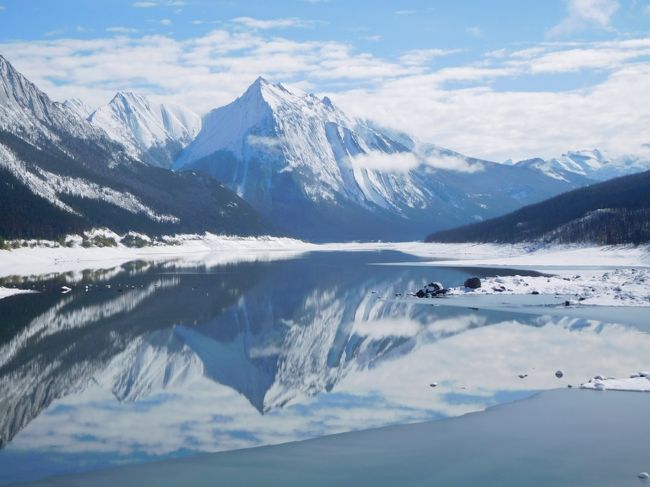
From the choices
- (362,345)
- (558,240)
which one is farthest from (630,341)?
(558,240)

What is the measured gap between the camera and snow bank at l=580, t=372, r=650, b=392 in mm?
26828

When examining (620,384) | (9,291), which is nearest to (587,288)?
(620,384)

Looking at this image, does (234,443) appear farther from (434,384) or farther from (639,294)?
(639,294)

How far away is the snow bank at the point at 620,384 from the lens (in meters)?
26.8

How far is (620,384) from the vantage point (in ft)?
89.8

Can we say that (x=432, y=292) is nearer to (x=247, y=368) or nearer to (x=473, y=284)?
(x=473, y=284)

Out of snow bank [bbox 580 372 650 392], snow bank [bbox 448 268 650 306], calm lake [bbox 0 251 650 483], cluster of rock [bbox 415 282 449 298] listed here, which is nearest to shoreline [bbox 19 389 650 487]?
calm lake [bbox 0 251 650 483]

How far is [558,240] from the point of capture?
6644 inches

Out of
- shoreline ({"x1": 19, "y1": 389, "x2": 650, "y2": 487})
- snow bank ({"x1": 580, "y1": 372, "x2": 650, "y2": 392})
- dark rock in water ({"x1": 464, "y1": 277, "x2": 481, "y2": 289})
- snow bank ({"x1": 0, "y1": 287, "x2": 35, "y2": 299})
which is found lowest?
shoreline ({"x1": 19, "y1": 389, "x2": 650, "y2": 487})

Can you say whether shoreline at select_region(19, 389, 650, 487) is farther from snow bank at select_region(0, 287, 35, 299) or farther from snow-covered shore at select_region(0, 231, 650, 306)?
snow bank at select_region(0, 287, 35, 299)

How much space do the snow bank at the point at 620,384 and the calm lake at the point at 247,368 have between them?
1350 millimetres

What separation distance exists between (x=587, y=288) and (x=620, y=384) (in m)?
40.1

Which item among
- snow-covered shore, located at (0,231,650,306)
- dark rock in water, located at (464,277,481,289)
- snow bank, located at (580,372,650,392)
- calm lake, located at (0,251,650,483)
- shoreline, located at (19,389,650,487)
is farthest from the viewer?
dark rock in water, located at (464,277,481,289)

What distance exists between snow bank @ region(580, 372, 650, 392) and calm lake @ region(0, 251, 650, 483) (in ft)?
4.43
